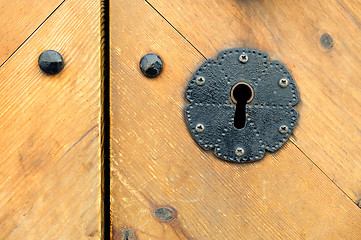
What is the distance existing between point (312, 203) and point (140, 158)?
396 mm

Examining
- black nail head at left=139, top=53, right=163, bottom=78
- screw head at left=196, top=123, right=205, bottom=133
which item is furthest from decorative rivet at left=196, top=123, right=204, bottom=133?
black nail head at left=139, top=53, right=163, bottom=78

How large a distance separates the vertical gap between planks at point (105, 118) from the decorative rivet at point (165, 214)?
12cm

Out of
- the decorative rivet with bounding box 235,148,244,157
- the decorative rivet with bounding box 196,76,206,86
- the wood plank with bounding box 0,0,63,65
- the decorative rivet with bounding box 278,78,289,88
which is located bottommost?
the decorative rivet with bounding box 235,148,244,157

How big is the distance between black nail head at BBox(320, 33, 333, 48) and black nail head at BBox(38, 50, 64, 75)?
0.57m

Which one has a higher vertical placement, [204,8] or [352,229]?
[204,8]

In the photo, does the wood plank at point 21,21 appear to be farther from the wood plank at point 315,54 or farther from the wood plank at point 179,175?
the wood plank at point 315,54

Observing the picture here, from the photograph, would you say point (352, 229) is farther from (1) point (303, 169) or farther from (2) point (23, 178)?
(2) point (23, 178)

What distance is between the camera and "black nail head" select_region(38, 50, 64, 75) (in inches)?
26.6

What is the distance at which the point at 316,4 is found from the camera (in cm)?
74

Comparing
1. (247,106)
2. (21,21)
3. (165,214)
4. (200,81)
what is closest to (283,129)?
(247,106)

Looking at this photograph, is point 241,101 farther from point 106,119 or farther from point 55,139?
point 55,139

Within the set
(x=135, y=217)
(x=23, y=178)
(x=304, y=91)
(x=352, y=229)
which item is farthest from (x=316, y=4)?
(x=23, y=178)

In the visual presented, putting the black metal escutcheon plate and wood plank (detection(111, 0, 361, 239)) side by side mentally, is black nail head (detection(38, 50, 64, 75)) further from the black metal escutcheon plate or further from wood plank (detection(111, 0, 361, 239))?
the black metal escutcheon plate

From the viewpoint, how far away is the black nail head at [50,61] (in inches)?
26.6
